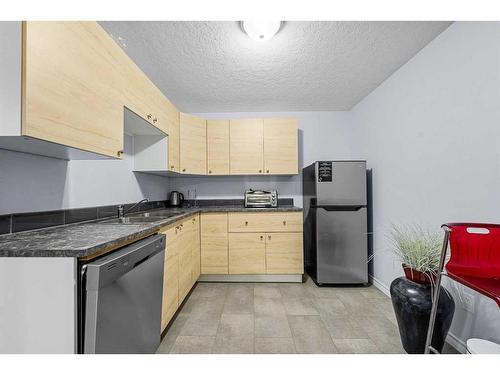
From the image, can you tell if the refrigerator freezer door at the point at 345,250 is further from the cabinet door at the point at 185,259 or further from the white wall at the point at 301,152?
the cabinet door at the point at 185,259

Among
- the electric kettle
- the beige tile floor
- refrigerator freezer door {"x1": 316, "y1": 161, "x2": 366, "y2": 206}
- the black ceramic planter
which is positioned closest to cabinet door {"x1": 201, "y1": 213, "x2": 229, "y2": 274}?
the beige tile floor

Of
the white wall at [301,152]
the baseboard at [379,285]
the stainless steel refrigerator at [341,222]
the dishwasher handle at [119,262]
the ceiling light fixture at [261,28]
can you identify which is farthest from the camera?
the white wall at [301,152]

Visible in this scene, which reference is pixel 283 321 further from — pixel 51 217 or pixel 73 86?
pixel 73 86

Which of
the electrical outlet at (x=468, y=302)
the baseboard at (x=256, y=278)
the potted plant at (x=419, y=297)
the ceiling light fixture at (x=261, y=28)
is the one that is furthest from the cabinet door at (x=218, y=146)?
the electrical outlet at (x=468, y=302)

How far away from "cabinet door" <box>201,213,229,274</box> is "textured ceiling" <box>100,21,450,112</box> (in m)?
1.60

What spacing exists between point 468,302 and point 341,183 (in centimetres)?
149

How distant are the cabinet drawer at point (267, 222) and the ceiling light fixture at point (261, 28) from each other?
1.83 meters

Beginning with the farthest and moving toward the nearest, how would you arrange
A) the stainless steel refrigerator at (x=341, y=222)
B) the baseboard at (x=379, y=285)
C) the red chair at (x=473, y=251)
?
the stainless steel refrigerator at (x=341, y=222) < the baseboard at (x=379, y=285) < the red chair at (x=473, y=251)

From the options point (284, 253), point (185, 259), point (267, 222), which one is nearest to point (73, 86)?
point (185, 259)

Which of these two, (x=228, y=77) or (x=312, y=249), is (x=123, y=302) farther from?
(x=312, y=249)

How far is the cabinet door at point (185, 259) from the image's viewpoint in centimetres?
215

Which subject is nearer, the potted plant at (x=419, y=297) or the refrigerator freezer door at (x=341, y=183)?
the potted plant at (x=419, y=297)

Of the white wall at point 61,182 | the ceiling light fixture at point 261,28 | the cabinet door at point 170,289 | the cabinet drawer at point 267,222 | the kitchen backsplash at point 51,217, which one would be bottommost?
the cabinet door at point 170,289

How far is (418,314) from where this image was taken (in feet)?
4.74
